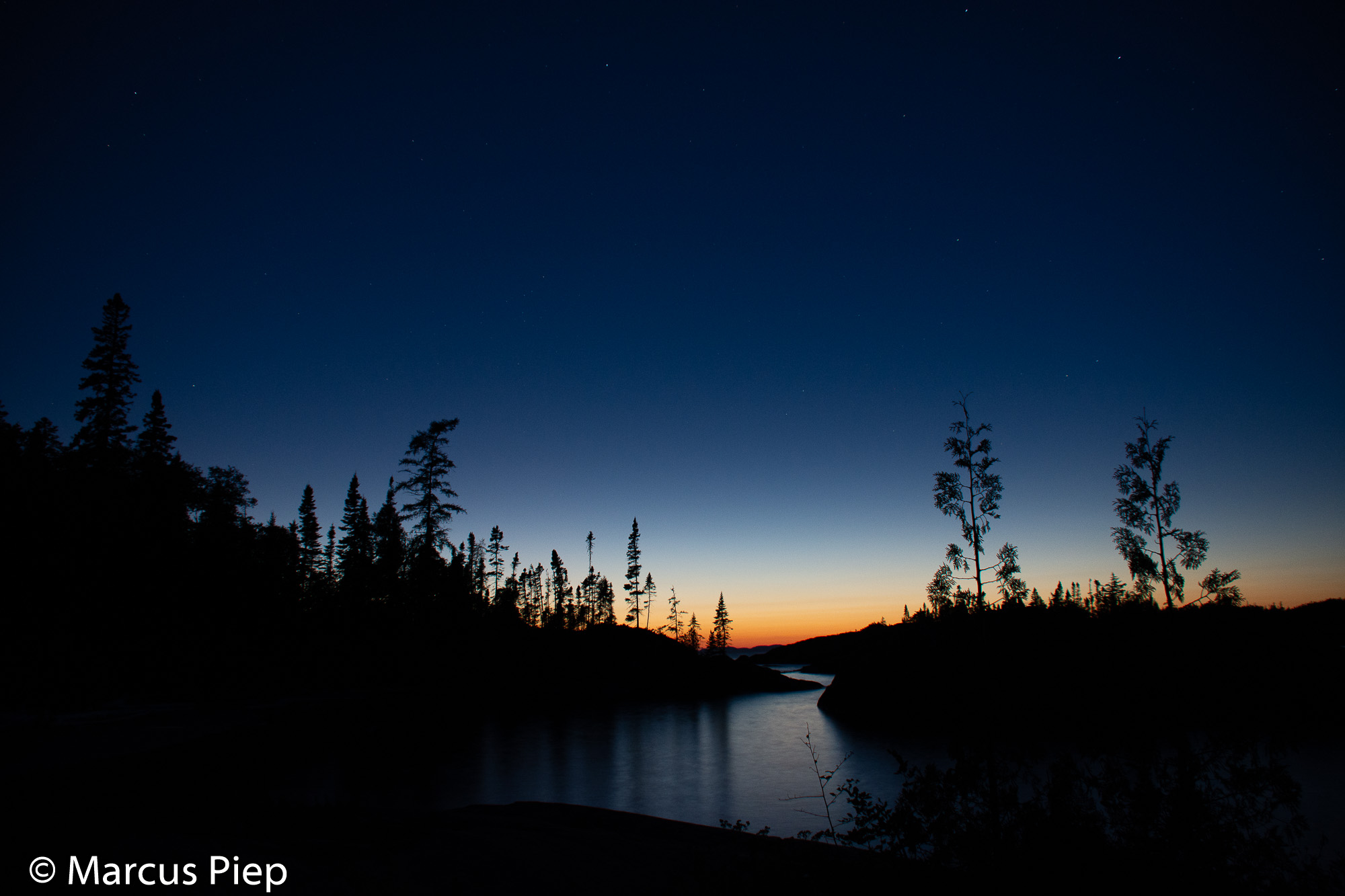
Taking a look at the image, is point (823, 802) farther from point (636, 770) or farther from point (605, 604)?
point (605, 604)

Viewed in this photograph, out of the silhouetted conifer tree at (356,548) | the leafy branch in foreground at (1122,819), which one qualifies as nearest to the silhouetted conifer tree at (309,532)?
the silhouetted conifer tree at (356,548)

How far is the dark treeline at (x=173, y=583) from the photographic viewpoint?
101ft

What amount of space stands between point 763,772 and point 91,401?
154 feet

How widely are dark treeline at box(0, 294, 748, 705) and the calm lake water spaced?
516 inches

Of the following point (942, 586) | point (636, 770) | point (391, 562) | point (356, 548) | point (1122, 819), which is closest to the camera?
point (1122, 819)

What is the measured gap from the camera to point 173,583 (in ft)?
125

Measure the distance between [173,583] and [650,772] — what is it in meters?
33.7

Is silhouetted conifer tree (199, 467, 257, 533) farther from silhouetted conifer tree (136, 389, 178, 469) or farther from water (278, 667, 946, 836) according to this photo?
water (278, 667, 946, 836)

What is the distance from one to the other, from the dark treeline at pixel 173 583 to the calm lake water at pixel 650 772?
13.1 meters

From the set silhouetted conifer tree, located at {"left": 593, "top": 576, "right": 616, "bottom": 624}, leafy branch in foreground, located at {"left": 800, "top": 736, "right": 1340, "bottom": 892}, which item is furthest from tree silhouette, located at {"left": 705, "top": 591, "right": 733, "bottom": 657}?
leafy branch in foreground, located at {"left": 800, "top": 736, "right": 1340, "bottom": 892}

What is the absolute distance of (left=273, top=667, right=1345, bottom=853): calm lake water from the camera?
21.2 m

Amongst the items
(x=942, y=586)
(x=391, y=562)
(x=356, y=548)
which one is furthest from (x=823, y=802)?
(x=356, y=548)

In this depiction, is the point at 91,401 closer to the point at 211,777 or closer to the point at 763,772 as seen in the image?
the point at 211,777

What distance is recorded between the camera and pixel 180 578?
38.7 meters
